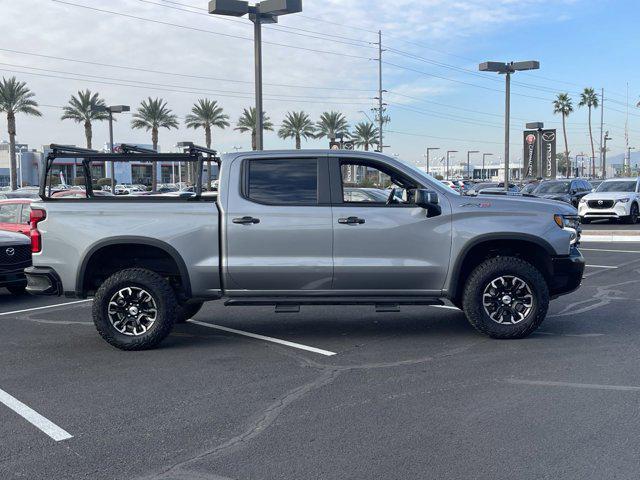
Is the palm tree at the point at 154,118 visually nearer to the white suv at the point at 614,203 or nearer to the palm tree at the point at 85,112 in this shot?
the palm tree at the point at 85,112

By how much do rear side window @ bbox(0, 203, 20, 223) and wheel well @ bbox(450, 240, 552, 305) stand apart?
9.72 meters

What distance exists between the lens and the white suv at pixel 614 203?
79.0ft

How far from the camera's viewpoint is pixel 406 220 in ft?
23.6

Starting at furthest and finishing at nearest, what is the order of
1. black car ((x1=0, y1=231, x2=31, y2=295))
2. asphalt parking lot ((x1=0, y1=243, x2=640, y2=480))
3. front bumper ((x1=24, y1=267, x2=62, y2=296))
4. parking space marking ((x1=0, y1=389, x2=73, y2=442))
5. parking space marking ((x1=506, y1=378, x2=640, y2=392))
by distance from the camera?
black car ((x1=0, y1=231, x2=31, y2=295))
front bumper ((x1=24, y1=267, x2=62, y2=296))
parking space marking ((x1=506, y1=378, x2=640, y2=392))
parking space marking ((x1=0, y1=389, x2=73, y2=442))
asphalt parking lot ((x1=0, y1=243, x2=640, y2=480))

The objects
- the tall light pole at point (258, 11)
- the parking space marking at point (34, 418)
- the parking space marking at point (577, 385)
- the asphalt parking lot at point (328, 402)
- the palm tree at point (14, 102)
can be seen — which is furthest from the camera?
the palm tree at point (14, 102)

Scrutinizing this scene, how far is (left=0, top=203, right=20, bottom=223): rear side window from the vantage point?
1359 centimetres

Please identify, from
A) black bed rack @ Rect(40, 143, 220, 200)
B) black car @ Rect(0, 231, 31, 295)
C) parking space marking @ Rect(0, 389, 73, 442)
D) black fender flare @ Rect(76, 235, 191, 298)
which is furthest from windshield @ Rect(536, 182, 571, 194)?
parking space marking @ Rect(0, 389, 73, 442)

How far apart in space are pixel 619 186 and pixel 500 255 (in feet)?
65.9

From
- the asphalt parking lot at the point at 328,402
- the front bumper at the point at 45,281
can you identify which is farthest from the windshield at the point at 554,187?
the front bumper at the point at 45,281

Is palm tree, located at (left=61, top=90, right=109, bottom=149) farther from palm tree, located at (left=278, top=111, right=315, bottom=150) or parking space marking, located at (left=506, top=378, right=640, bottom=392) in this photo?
parking space marking, located at (left=506, top=378, right=640, bottom=392)

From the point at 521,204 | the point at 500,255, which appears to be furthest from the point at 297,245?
the point at 521,204

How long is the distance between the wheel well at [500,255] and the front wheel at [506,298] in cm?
15

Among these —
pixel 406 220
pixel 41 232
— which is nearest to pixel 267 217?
pixel 406 220

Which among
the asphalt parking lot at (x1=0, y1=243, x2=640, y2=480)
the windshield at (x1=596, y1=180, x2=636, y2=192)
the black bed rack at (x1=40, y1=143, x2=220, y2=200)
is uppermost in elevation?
the black bed rack at (x1=40, y1=143, x2=220, y2=200)
